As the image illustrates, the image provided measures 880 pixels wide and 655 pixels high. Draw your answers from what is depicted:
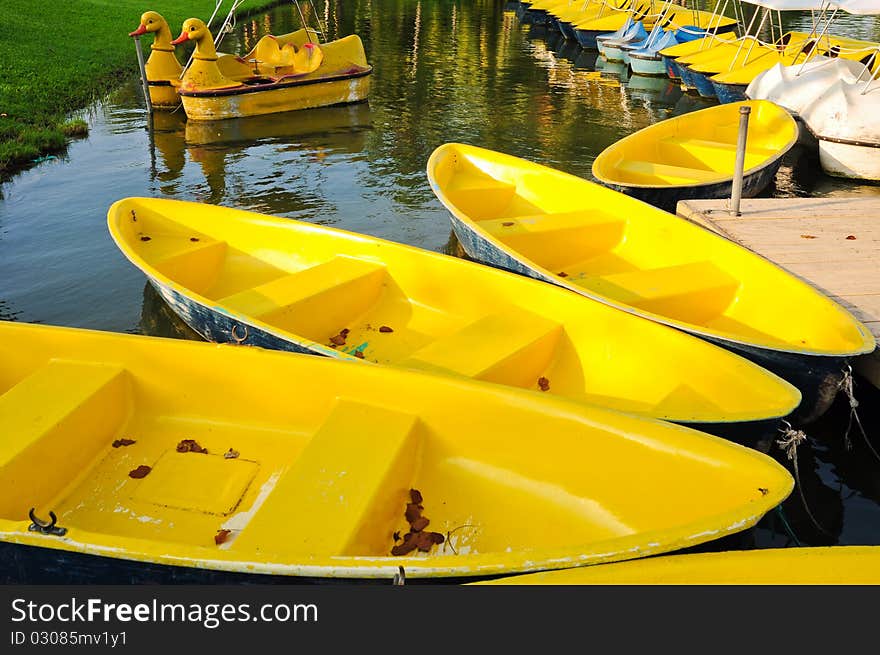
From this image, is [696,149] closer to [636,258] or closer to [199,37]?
[636,258]

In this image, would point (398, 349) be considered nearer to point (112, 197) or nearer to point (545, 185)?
point (545, 185)

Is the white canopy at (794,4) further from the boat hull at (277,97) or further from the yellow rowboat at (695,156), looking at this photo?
the boat hull at (277,97)

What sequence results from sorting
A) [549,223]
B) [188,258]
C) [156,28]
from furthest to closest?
[156,28], [549,223], [188,258]

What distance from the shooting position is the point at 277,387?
4.95 m

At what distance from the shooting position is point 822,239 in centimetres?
805

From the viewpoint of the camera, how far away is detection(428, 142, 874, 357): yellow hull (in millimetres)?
6023

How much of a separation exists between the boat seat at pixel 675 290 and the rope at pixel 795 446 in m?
1.45

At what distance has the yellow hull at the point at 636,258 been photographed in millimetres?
6023

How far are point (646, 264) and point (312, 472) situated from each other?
477 cm

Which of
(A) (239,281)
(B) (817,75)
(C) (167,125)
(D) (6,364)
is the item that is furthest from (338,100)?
(D) (6,364)

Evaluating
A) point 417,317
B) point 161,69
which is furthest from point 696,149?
point 161,69

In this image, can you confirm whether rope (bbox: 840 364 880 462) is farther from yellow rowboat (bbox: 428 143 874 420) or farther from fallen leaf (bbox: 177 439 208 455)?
fallen leaf (bbox: 177 439 208 455)

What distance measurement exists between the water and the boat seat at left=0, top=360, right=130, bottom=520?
9.78 feet

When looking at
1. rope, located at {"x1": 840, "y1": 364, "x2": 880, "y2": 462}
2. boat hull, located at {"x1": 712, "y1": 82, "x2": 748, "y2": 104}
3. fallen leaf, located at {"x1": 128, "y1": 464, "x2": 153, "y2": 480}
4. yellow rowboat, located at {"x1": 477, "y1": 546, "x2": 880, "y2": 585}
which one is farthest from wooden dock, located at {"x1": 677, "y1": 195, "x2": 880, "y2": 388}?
boat hull, located at {"x1": 712, "y1": 82, "x2": 748, "y2": 104}
